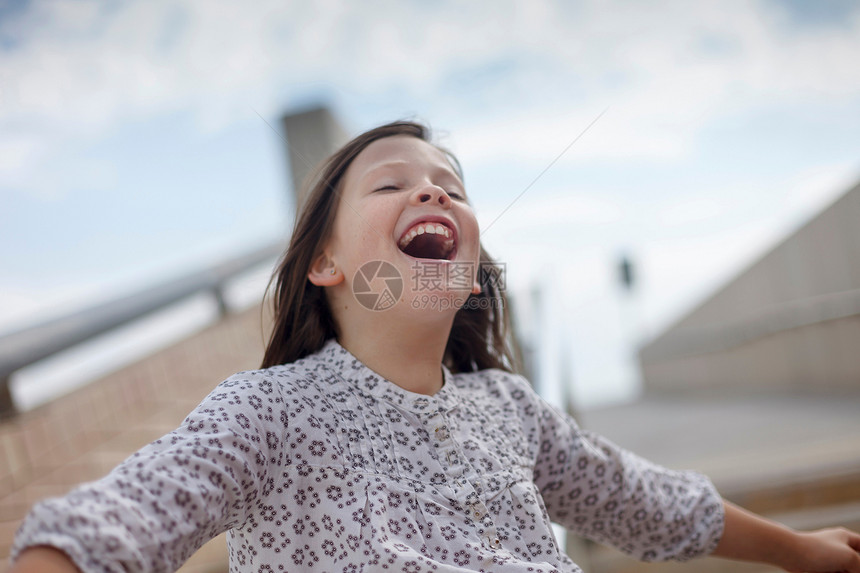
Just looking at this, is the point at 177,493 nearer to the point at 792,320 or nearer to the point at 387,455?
the point at 387,455

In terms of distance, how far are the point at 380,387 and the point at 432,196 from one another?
1.05ft

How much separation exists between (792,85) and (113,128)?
3.21 metres

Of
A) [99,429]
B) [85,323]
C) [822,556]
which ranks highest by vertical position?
[85,323]

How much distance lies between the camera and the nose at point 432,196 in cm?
113

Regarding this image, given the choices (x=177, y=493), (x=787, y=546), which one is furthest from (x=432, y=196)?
(x=787, y=546)

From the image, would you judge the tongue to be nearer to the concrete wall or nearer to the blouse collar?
the blouse collar

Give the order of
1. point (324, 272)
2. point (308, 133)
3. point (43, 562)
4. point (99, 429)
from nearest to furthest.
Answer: point (43, 562), point (324, 272), point (99, 429), point (308, 133)

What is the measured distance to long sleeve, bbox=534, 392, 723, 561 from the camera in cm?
130

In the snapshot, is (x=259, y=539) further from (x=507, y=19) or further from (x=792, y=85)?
(x=792, y=85)

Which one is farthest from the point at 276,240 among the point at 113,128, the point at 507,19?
the point at 507,19

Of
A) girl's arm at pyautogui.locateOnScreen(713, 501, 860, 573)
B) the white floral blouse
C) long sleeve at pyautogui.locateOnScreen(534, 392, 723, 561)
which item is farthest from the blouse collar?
girl's arm at pyautogui.locateOnScreen(713, 501, 860, 573)

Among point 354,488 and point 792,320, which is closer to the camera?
point 354,488

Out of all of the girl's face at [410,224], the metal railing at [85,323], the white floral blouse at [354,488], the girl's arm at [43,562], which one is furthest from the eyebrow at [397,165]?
the girl's arm at [43,562]

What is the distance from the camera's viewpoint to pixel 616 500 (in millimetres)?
1313
